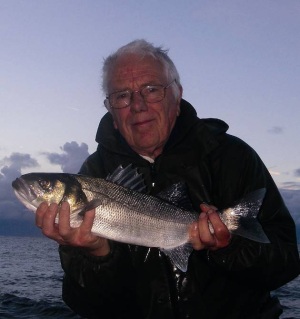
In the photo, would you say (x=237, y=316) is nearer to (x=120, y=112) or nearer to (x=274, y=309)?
(x=274, y=309)

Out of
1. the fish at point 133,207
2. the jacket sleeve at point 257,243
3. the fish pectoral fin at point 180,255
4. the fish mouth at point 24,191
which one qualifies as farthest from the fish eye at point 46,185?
the jacket sleeve at point 257,243

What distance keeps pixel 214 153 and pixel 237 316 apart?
7.53 feet

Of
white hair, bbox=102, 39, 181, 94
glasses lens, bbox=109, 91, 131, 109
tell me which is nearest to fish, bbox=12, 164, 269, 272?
glasses lens, bbox=109, 91, 131, 109

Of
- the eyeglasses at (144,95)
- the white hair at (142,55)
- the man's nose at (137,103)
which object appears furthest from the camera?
the white hair at (142,55)

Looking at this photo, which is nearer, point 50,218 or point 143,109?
point 50,218

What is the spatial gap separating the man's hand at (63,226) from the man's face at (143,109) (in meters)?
1.45

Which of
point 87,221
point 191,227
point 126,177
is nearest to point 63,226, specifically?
point 87,221

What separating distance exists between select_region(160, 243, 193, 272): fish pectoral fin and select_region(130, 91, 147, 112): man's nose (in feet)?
6.74

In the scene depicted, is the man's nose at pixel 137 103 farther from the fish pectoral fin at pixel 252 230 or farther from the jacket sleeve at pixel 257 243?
the fish pectoral fin at pixel 252 230

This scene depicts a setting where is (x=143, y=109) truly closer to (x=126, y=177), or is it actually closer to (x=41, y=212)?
(x=126, y=177)

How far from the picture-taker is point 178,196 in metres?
5.65

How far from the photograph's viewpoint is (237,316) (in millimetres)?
5480

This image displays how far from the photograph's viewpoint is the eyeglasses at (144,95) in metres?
6.07

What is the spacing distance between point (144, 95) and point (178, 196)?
161 cm
